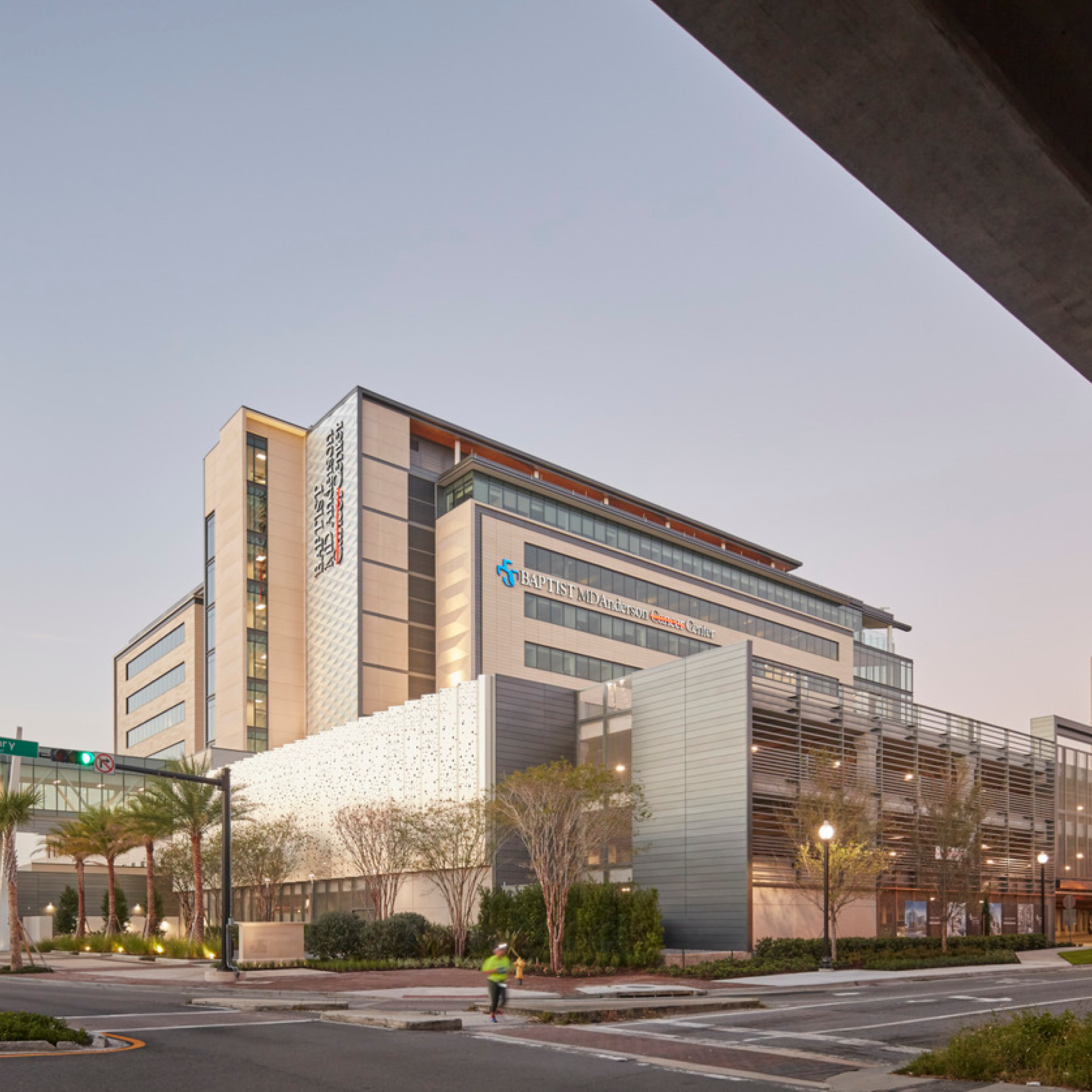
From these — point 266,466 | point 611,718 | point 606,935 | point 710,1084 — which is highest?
point 266,466

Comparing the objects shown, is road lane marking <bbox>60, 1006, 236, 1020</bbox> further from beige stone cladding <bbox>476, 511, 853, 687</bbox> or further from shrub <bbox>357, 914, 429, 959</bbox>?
beige stone cladding <bbox>476, 511, 853, 687</bbox>

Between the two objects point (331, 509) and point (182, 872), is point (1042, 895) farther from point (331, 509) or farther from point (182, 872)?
point (331, 509)

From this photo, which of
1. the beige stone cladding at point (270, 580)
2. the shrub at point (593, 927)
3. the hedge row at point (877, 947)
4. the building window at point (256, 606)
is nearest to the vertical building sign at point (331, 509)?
the beige stone cladding at point (270, 580)

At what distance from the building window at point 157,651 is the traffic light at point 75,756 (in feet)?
224

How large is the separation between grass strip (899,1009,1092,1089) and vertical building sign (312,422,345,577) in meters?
61.2

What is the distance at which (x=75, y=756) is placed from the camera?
98.2 feet

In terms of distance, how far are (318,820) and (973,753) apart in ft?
106

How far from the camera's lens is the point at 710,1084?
14.1 meters

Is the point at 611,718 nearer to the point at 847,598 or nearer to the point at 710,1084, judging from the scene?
the point at 710,1084

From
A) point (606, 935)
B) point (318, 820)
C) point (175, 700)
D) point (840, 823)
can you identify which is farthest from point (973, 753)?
point (175, 700)

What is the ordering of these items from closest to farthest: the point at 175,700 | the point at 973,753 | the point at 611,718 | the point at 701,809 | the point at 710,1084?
the point at 710,1084 < the point at 701,809 < the point at 611,718 < the point at 973,753 < the point at 175,700

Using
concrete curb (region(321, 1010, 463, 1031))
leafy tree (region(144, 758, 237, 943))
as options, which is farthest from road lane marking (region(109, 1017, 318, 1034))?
leafy tree (region(144, 758, 237, 943))

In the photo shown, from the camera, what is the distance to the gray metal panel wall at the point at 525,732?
44812 millimetres

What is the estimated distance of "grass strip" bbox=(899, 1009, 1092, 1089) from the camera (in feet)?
43.2
